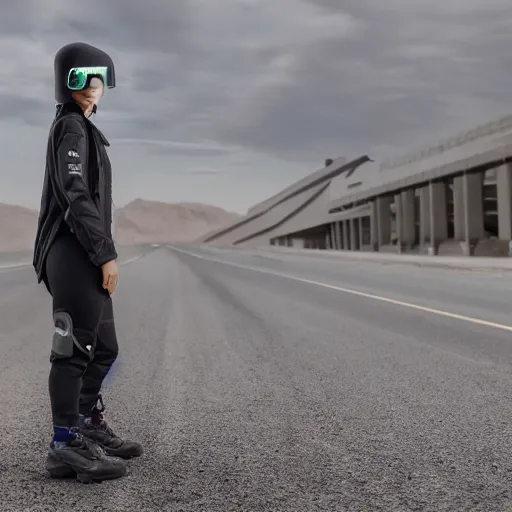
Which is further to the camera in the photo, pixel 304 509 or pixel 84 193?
pixel 84 193

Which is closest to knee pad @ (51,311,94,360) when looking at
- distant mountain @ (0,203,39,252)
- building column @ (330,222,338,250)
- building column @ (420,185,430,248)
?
building column @ (420,185,430,248)

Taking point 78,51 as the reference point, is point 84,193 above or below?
below

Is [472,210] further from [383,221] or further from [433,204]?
[383,221]

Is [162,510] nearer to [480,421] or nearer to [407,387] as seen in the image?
[480,421]

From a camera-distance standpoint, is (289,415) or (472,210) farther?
(472,210)

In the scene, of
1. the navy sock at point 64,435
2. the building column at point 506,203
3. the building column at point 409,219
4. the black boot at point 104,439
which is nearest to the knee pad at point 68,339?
the navy sock at point 64,435

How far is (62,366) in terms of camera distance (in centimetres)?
366

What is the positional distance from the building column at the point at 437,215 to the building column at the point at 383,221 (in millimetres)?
12898

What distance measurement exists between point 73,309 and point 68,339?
0.16 meters

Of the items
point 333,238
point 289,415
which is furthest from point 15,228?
point 289,415

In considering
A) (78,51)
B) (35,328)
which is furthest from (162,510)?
(35,328)

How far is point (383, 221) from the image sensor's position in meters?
62.6

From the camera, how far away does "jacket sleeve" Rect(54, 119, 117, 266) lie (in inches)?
142

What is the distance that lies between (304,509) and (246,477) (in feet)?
1.77
